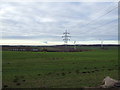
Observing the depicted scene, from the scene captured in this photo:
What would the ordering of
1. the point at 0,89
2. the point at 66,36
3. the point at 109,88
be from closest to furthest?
the point at 109,88 → the point at 0,89 → the point at 66,36

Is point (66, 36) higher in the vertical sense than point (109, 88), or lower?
higher

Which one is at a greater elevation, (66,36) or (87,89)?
(66,36)

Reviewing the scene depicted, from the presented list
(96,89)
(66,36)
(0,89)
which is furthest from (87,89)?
(66,36)

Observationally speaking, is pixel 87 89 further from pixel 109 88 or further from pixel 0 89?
pixel 0 89

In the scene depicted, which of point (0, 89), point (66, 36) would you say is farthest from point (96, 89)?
point (66, 36)

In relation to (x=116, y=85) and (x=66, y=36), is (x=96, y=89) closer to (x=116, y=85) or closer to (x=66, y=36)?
(x=116, y=85)

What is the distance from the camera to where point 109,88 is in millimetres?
8742

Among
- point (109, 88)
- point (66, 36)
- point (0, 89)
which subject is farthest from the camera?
point (66, 36)

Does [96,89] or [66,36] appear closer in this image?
[96,89]

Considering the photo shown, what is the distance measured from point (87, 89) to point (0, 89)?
4437 millimetres

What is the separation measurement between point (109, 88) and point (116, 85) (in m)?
0.55

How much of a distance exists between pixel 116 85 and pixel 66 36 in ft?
259

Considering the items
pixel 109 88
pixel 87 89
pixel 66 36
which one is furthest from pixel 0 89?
pixel 66 36

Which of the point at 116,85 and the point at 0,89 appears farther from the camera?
the point at 0,89
